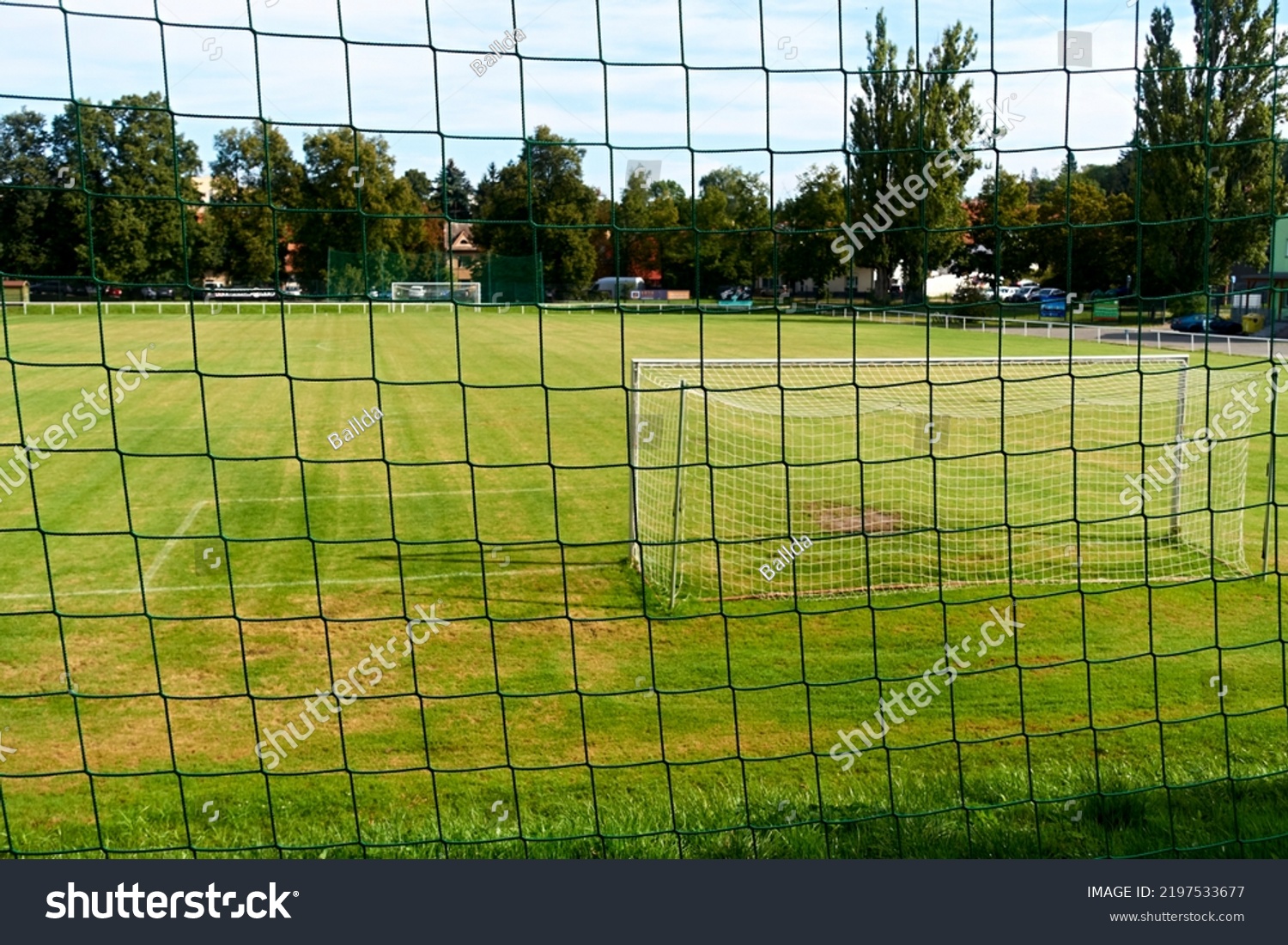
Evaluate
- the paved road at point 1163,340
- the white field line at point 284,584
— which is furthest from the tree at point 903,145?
the paved road at point 1163,340

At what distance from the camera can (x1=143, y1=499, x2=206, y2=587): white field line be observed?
7305 millimetres

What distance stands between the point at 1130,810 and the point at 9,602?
633 centimetres

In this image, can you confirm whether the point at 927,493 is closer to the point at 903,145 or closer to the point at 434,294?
the point at 903,145

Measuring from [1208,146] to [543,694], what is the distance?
253 centimetres

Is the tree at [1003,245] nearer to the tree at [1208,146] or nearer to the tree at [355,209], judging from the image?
the tree at [1208,146]

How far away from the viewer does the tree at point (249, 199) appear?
10.9 feet

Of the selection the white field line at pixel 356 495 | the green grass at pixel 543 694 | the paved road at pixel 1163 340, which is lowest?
the green grass at pixel 543 694

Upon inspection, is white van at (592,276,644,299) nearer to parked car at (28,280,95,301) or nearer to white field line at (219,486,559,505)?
parked car at (28,280,95,301)

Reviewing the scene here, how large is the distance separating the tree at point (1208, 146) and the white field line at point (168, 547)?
5569 millimetres

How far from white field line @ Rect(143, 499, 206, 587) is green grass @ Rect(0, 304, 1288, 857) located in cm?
4

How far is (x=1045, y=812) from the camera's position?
3424 millimetres

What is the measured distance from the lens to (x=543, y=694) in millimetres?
3398

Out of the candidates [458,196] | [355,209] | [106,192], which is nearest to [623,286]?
[458,196]

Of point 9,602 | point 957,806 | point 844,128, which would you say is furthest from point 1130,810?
point 9,602
